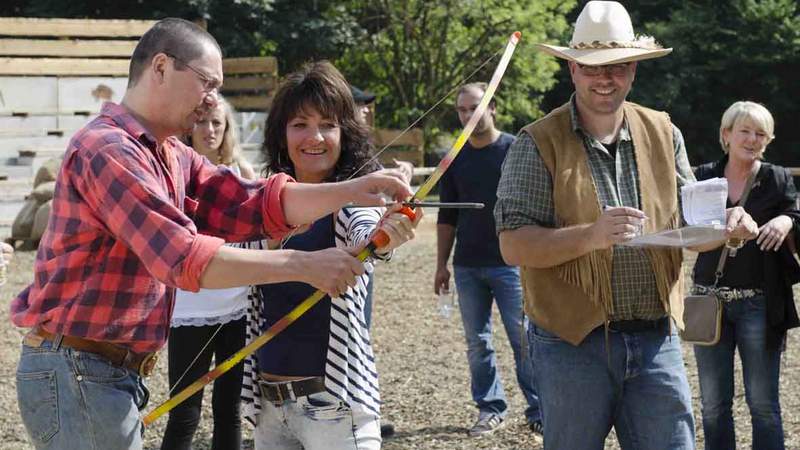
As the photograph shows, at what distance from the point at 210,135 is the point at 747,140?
262 centimetres

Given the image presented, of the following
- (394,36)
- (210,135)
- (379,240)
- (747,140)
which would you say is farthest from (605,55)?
(394,36)

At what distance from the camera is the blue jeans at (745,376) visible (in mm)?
5512

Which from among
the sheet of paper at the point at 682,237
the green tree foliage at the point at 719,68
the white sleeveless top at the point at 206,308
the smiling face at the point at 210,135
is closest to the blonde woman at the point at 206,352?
the white sleeveless top at the point at 206,308

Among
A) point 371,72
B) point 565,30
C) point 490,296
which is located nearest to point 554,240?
point 490,296

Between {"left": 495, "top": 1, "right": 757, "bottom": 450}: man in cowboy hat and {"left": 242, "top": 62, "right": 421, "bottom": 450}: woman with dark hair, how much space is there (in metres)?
0.53

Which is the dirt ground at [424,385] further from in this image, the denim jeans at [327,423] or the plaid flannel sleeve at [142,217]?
the plaid flannel sleeve at [142,217]

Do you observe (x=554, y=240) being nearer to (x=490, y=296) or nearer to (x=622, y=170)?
(x=622, y=170)

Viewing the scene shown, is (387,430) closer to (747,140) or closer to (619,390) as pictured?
(747,140)

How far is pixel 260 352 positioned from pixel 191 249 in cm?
110

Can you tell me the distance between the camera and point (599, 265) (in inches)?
144

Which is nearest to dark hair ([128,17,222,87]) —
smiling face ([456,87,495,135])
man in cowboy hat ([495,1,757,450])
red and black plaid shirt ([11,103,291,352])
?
red and black plaid shirt ([11,103,291,352])

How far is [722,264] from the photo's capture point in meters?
5.49

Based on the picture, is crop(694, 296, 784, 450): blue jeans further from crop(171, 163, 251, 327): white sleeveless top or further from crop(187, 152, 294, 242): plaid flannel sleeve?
crop(187, 152, 294, 242): plaid flannel sleeve

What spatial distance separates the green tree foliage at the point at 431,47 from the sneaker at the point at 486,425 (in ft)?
57.0
